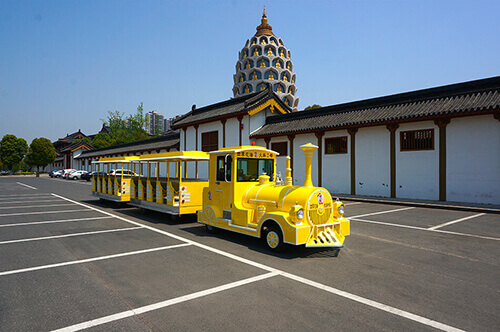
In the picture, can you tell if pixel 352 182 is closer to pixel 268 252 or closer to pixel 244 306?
pixel 268 252

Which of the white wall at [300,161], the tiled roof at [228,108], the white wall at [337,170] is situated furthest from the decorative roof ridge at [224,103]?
the white wall at [337,170]

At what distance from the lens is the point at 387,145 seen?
711 inches

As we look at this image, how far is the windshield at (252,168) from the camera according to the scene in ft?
27.0

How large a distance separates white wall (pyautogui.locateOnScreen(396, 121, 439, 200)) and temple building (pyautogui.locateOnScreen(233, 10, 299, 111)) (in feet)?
150

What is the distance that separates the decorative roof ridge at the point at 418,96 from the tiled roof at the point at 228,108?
4.55 metres

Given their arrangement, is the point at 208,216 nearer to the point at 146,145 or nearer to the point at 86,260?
the point at 86,260

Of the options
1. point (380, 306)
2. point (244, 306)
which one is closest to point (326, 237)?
point (380, 306)

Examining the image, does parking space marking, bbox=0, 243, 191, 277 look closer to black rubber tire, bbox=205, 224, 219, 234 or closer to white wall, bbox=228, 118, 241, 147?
black rubber tire, bbox=205, 224, 219, 234

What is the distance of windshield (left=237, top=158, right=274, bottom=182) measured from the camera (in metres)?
8.23

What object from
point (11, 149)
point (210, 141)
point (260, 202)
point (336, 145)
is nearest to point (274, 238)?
point (260, 202)

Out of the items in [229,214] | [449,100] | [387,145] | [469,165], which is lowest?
[229,214]

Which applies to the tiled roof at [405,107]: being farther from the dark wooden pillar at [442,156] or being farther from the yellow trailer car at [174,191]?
the yellow trailer car at [174,191]

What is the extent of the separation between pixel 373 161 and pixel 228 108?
14.5m

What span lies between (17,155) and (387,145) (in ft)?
301
